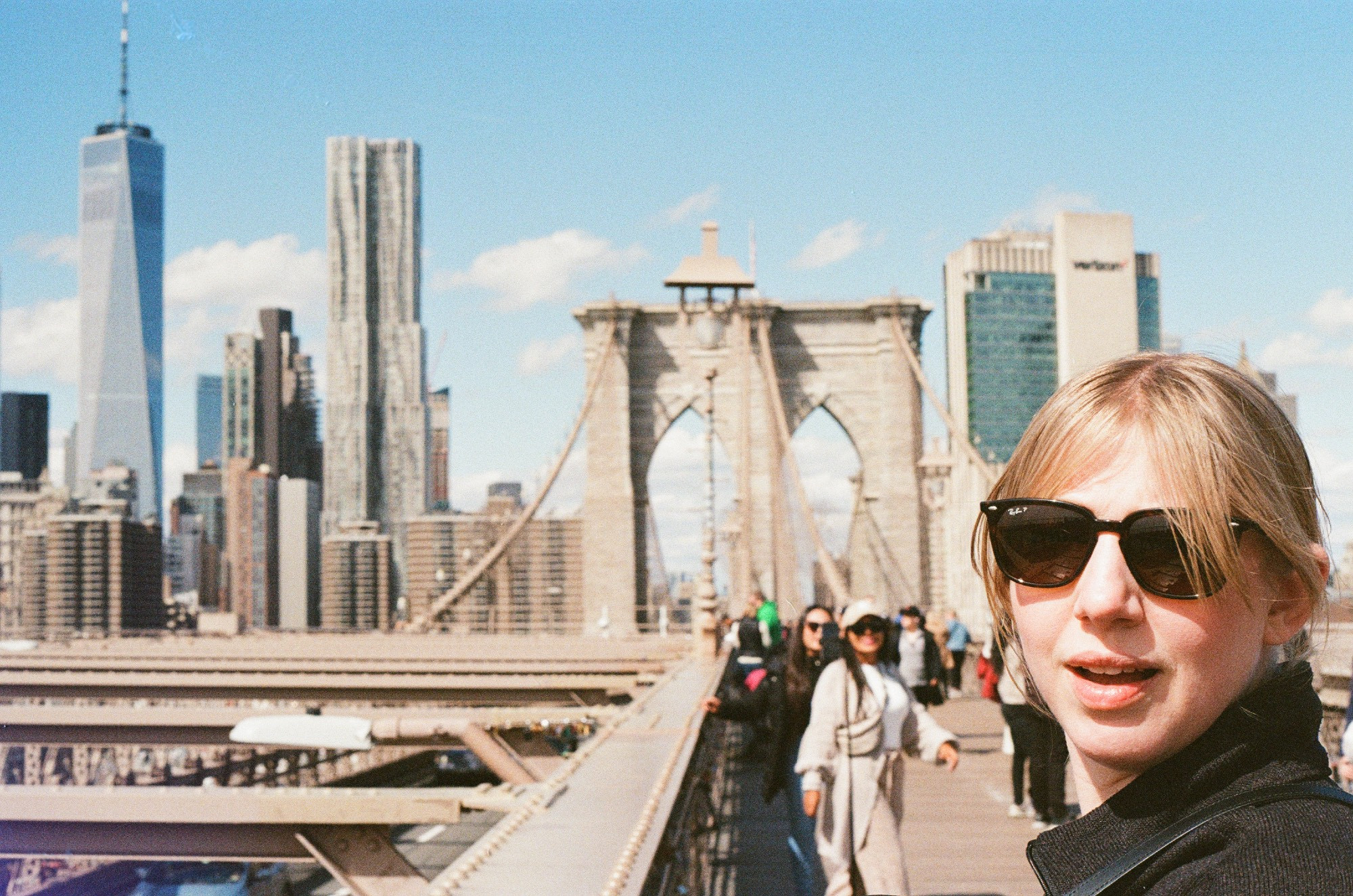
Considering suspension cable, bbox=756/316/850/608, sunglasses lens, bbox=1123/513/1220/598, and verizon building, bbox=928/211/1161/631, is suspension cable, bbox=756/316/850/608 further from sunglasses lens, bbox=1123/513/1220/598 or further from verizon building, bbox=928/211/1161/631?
verizon building, bbox=928/211/1161/631

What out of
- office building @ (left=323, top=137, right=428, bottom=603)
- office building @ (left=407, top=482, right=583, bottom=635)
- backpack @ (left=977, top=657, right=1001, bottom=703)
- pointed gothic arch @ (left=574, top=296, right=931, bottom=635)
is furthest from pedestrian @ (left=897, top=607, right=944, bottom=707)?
office building @ (left=323, top=137, right=428, bottom=603)

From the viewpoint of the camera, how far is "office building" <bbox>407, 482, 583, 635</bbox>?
61438 millimetres

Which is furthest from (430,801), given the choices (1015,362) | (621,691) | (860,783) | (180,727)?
(1015,362)

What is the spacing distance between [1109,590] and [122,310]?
683 ft

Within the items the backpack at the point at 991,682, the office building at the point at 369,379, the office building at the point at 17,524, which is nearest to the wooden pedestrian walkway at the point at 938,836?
the backpack at the point at 991,682

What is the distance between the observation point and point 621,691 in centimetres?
1425

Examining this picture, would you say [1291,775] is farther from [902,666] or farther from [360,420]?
[360,420]

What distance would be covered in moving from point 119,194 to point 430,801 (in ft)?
680

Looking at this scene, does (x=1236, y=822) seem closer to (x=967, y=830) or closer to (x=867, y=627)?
(x=867, y=627)

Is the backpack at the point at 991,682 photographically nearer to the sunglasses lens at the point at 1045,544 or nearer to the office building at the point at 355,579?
the sunglasses lens at the point at 1045,544

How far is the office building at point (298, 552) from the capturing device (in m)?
172

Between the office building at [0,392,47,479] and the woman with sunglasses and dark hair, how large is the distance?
524ft

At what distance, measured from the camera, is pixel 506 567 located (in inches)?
2178

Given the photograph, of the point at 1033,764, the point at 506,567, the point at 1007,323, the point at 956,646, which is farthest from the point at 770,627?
the point at 1007,323
